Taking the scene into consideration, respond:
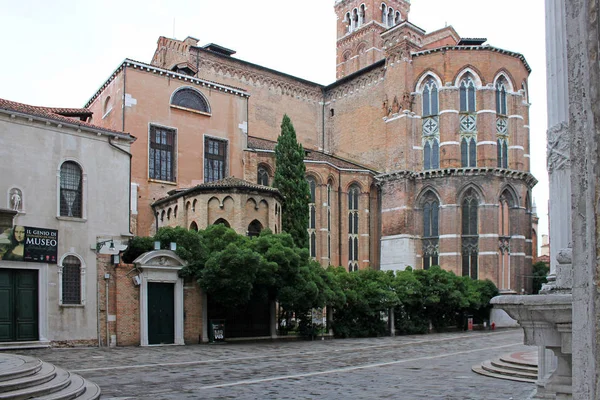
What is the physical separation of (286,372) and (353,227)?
34050 mm

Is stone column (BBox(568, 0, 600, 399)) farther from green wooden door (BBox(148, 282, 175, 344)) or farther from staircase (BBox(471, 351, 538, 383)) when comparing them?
green wooden door (BBox(148, 282, 175, 344))

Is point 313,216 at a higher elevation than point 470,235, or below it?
higher

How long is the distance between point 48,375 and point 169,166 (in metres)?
26.8

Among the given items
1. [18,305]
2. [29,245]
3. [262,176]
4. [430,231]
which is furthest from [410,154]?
[18,305]

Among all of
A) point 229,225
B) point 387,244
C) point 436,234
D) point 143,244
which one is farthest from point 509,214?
point 143,244

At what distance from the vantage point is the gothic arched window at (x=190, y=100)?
38906 mm

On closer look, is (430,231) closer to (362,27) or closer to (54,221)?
(362,27)

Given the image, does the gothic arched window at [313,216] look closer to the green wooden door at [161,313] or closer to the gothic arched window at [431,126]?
the gothic arched window at [431,126]

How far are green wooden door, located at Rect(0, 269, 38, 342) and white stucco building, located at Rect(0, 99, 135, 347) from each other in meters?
0.03

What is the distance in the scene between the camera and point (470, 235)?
153 ft

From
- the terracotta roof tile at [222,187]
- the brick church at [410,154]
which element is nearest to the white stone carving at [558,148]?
the terracotta roof tile at [222,187]

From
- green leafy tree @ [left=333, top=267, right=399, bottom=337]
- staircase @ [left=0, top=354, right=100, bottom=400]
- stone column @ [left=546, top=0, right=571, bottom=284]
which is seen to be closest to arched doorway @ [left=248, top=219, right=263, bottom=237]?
green leafy tree @ [left=333, top=267, right=399, bottom=337]

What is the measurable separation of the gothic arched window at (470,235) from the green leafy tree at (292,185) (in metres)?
13.0

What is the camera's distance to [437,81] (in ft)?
158
